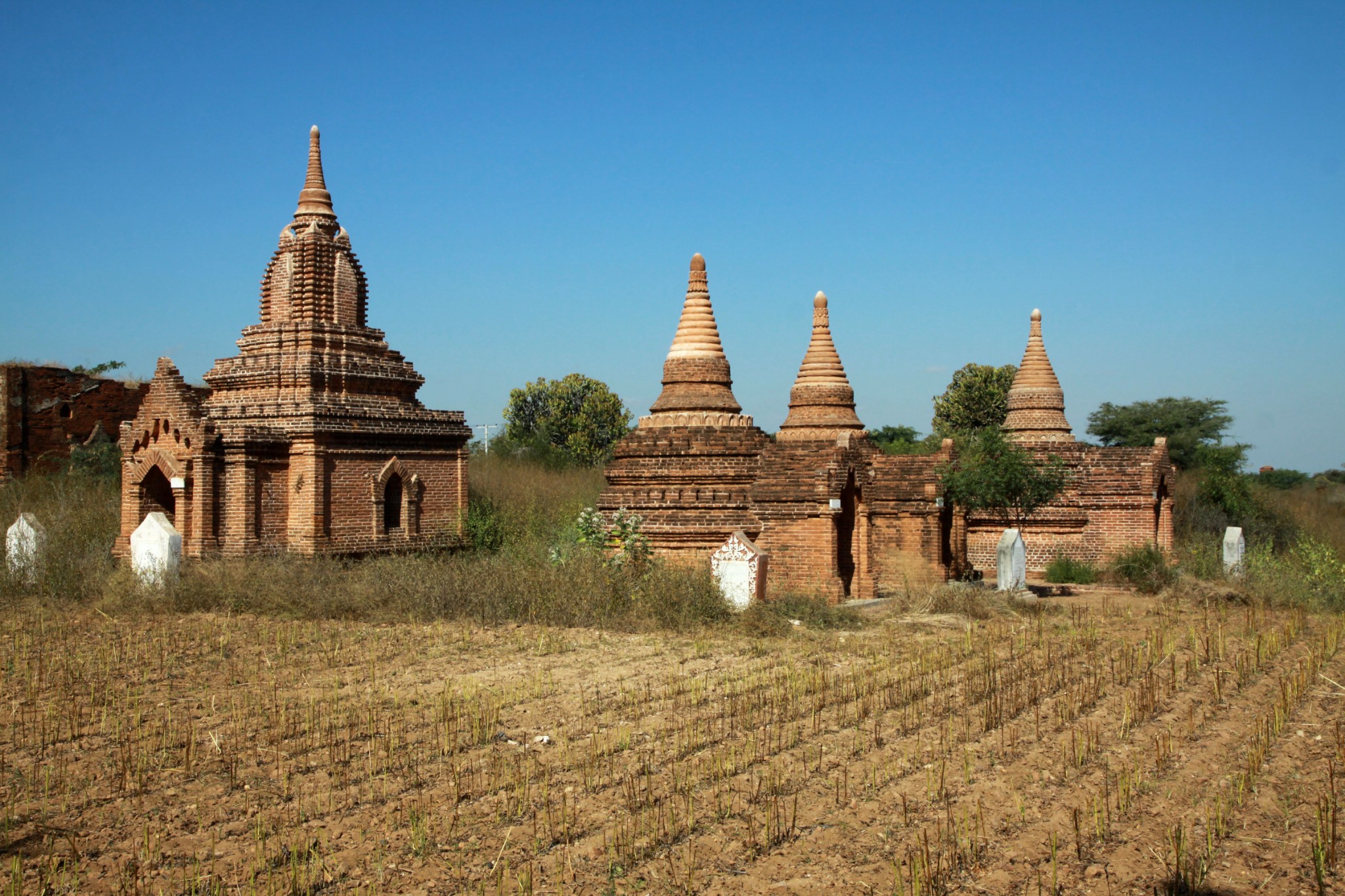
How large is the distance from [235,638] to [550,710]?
15.8ft

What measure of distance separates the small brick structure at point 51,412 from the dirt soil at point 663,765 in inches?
505

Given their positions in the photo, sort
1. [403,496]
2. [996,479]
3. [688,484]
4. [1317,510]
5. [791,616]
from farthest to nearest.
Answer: [1317,510] < [403,496] < [996,479] < [688,484] < [791,616]

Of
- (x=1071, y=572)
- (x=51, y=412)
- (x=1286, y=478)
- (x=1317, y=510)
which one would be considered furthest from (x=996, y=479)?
(x=1286, y=478)

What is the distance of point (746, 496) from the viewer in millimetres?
16016

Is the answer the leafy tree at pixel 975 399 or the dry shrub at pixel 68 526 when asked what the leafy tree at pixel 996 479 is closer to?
the dry shrub at pixel 68 526

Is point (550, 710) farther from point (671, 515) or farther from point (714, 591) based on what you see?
point (671, 515)

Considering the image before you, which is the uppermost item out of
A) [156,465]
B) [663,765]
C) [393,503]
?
[156,465]

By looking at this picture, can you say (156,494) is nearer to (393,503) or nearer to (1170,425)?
(393,503)

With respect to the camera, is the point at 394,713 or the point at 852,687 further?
the point at 852,687

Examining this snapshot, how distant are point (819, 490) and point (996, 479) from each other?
3.65 meters

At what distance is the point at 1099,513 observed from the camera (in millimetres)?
20672

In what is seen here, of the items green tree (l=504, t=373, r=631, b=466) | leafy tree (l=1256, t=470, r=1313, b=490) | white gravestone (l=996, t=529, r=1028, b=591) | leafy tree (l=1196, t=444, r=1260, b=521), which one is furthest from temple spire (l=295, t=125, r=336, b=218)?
leafy tree (l=1256, t=470, r=1313, b=490)

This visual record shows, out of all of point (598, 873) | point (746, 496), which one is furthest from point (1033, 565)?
point (598, 873)

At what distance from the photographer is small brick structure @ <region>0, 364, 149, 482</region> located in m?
23.4
